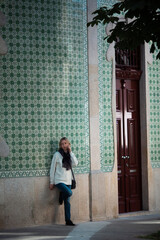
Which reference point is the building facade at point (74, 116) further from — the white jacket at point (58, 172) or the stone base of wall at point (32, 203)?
the white jacket at point (58, 172)

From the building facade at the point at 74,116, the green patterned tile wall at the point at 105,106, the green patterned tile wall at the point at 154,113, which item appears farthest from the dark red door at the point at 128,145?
the green patterned tile wall at the point at 105,106

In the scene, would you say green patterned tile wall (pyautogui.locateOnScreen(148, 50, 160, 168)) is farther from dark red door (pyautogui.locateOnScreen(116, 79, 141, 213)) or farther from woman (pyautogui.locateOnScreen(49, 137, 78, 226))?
woman (pyautogui.locateOnScreen(49, 137, 78, 226))

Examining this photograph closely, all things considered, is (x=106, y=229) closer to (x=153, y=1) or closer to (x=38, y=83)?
(x=38, y=83)

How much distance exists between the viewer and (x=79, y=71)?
955cm

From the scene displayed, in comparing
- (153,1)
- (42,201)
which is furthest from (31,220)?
(153,1)

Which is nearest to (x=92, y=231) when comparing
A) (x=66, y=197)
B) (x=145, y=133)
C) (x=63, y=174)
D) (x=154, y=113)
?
(x=66, y=197)

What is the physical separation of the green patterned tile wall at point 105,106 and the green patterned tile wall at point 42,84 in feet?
1.24

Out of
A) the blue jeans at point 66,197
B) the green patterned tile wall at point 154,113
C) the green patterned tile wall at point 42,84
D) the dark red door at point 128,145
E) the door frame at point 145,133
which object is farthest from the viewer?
the green patterned tile wall at point 154,113

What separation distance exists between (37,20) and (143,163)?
406cm

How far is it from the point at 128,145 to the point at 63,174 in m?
2.24

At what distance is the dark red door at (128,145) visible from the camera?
10.4 meters

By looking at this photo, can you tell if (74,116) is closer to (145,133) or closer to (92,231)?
(145,133)

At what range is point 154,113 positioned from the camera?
10.8 m

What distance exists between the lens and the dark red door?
10.4 m
